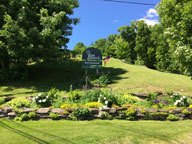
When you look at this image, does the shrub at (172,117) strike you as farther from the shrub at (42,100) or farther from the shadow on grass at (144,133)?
the shrub at (42,100)

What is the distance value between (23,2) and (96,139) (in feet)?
47.1

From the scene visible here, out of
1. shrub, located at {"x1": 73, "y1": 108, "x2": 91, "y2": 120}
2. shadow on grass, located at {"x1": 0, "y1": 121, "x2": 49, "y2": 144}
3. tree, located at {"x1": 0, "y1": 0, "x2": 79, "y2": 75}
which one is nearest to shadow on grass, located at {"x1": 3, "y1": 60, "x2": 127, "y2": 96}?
tree, located at {"x1": 0, "y1": 0, "x2": 79, "y2": 75}

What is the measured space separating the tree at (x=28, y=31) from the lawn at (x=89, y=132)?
8028mm

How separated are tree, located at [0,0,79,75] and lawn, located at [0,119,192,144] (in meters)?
8.03

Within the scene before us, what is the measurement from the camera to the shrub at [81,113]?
597 centimetres

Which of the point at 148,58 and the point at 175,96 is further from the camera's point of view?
the point at 148,58

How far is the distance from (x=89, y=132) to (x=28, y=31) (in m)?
11.7

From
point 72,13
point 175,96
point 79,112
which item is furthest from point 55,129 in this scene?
point 72,13

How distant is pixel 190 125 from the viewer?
579 centimetres

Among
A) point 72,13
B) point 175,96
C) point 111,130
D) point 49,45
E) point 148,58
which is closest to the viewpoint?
point 111,130

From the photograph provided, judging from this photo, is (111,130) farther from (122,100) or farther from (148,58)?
(148,58)

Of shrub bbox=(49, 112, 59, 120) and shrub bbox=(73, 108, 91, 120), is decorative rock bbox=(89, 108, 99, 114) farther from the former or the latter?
shrub bbox=(49, 112, 59, 120)

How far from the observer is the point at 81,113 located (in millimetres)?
5953

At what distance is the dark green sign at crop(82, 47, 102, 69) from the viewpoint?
11.2m
